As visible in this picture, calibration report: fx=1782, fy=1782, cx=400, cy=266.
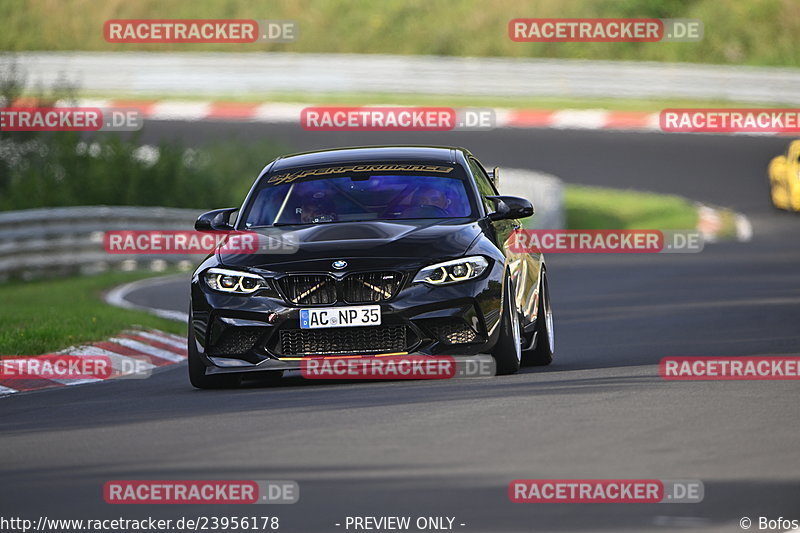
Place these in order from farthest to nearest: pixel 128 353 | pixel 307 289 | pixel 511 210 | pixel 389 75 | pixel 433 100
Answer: pixel 389 75 → pixel 433 100 → pixel 128 353 → pixel 511 210 → pixel 307 289

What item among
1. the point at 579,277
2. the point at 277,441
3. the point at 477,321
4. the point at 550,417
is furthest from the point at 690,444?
the point at 579,277

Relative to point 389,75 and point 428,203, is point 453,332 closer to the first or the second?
point 428,203

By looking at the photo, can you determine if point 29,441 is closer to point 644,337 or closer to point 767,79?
point 644,337

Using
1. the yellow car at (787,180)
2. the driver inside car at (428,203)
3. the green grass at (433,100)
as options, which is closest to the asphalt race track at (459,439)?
the driver inside car at (428,203)

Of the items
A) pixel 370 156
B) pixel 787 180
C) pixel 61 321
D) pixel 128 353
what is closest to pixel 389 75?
pixel 787 180

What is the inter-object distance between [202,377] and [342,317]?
111cm

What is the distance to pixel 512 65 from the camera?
4516 cm

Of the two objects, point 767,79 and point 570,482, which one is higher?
point 767,79

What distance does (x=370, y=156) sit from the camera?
12008 mm

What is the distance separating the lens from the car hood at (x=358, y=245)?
10.5m

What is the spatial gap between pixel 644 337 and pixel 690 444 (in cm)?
614

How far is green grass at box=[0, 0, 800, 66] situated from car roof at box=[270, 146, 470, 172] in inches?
1552

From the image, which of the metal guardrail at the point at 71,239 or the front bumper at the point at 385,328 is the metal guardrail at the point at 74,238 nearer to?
the metal guardrail at the point at 71,239

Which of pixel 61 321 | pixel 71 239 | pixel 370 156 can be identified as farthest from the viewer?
pixel 71 239
